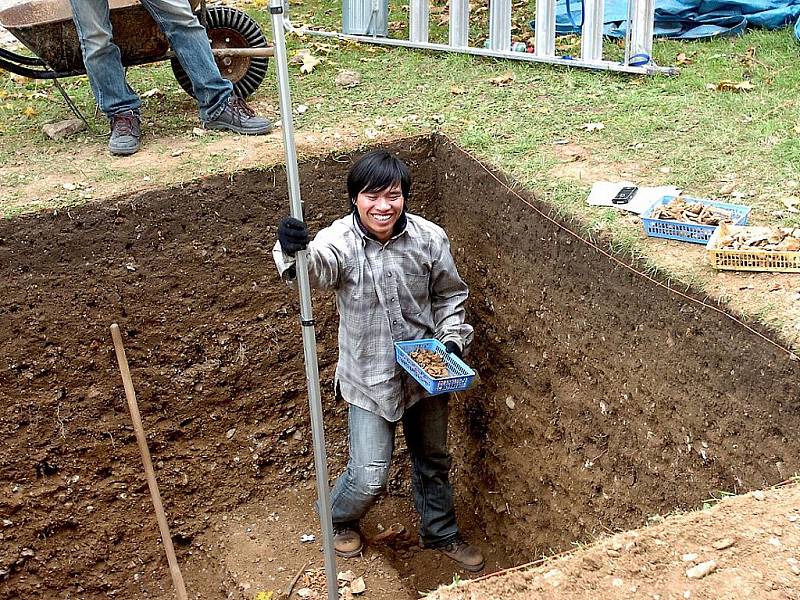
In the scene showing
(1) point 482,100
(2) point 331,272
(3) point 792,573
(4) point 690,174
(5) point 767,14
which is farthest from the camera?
(5) point 767,14

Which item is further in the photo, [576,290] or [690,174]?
[690,174]

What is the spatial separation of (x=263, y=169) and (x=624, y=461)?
9.08 ft

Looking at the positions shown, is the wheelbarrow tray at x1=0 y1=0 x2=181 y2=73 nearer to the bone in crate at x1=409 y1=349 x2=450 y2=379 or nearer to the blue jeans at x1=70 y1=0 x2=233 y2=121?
the blue jeans at x1=70 y1=0 x2=233 y2=121

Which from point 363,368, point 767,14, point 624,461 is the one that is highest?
point 767,14

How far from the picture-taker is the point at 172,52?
6.52m

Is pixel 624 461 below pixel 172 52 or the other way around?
below

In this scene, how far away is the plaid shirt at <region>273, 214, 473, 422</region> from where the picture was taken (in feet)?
15.6

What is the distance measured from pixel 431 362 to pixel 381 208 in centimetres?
81

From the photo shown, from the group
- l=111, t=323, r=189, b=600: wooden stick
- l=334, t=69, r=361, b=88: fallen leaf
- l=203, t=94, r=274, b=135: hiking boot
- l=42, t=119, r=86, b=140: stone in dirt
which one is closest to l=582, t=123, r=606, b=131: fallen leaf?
l=334, t=69, r=361, b=88: fallen leaf

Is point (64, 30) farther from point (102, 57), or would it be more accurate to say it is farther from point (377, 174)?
point (377, 174)

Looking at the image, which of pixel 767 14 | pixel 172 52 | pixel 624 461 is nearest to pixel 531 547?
pixel 624 461

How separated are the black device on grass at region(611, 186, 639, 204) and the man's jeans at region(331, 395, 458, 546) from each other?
4.62 ft

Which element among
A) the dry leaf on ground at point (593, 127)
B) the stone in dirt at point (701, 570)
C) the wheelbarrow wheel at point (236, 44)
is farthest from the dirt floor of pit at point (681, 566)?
the wheelbarrow wheel at point (236, 44)

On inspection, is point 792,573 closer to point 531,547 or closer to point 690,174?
point 531,547
